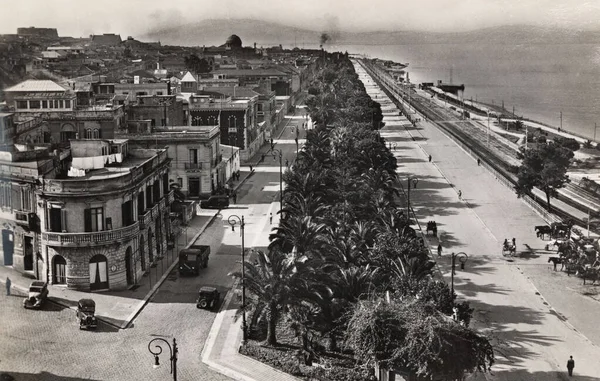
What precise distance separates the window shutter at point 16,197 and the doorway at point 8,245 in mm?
1925

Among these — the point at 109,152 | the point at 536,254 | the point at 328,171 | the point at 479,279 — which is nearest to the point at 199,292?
the point at 109,152

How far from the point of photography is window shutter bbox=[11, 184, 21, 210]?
45.7 metres

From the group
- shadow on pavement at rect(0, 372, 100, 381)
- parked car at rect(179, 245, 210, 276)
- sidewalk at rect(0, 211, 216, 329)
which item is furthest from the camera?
parked car at rect(179, 245, 210, 276)

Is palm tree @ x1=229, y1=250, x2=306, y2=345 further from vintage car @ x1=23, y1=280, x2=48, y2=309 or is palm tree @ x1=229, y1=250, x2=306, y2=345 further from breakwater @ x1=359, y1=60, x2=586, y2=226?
breakwater @ x1=359, y1=60, x2=586, y2=226

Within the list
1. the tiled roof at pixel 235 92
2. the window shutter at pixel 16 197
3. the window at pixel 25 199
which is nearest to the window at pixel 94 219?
the window at pixel 25 199

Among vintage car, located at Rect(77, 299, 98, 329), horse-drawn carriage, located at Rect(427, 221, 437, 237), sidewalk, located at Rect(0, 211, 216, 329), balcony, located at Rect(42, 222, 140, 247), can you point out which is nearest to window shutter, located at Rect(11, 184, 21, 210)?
balcony, located at Rect(42, 222, 140, 247)

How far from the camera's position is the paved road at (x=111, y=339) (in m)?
33.8

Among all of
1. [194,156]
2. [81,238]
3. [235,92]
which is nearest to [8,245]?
[81,238]

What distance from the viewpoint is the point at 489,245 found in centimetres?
5884

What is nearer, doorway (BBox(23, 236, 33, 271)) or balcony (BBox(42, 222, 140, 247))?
balcony (BBox(42, 222, 140, 247))

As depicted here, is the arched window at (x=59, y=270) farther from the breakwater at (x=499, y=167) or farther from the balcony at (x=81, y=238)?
the breakwater at (x=499, y=167)

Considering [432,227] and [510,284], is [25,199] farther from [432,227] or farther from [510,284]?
[432,227]

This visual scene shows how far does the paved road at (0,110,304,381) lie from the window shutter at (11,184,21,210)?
5950 mm

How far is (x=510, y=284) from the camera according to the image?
49281 mm
